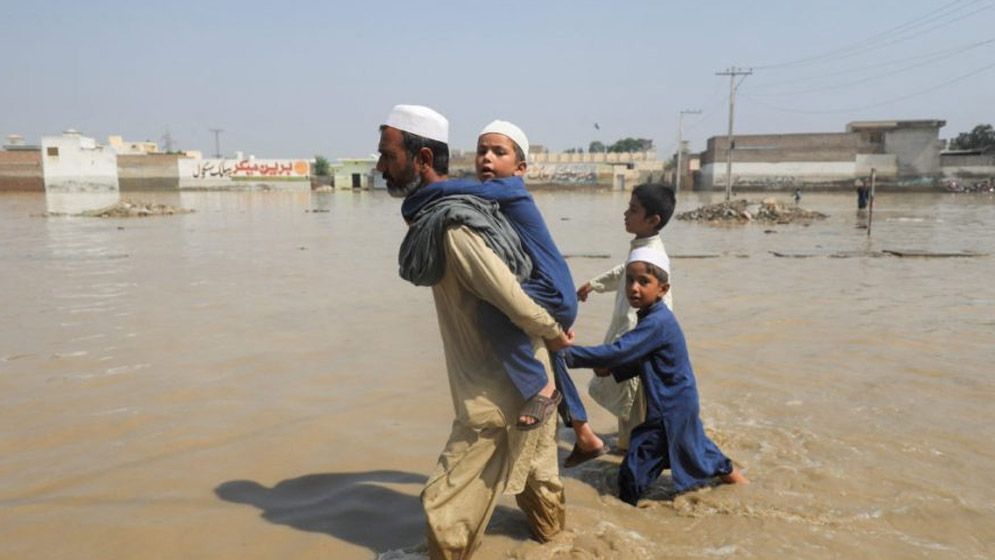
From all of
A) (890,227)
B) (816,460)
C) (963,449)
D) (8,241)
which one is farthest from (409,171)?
(890,227)

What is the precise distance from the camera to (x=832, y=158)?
52.1 metres

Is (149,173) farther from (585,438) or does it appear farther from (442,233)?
(442,233)

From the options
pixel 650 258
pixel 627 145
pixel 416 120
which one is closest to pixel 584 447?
pixel 650 258

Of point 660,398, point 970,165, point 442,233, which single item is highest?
point 970,165

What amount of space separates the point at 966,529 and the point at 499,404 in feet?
6.49

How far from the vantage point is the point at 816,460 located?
10.9 feet

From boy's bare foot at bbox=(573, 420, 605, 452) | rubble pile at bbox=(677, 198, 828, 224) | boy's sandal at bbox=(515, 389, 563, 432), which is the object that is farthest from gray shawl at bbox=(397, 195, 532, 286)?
rubble pile at bbox=(677, 198, 828, 224)

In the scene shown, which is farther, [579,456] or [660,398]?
[579,456]

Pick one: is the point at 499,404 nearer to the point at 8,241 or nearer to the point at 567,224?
the point at 8,241

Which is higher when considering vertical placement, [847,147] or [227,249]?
[847,147]

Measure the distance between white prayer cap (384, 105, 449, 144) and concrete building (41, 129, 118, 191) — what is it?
193 feet

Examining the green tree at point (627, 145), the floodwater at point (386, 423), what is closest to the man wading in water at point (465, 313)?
the floodwater at point (386, 423)

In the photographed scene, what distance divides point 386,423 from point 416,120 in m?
2.25

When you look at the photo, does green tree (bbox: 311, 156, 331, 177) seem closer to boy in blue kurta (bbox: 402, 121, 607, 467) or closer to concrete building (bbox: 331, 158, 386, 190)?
concrete building (bbox: 331, 158, 386, 190)
